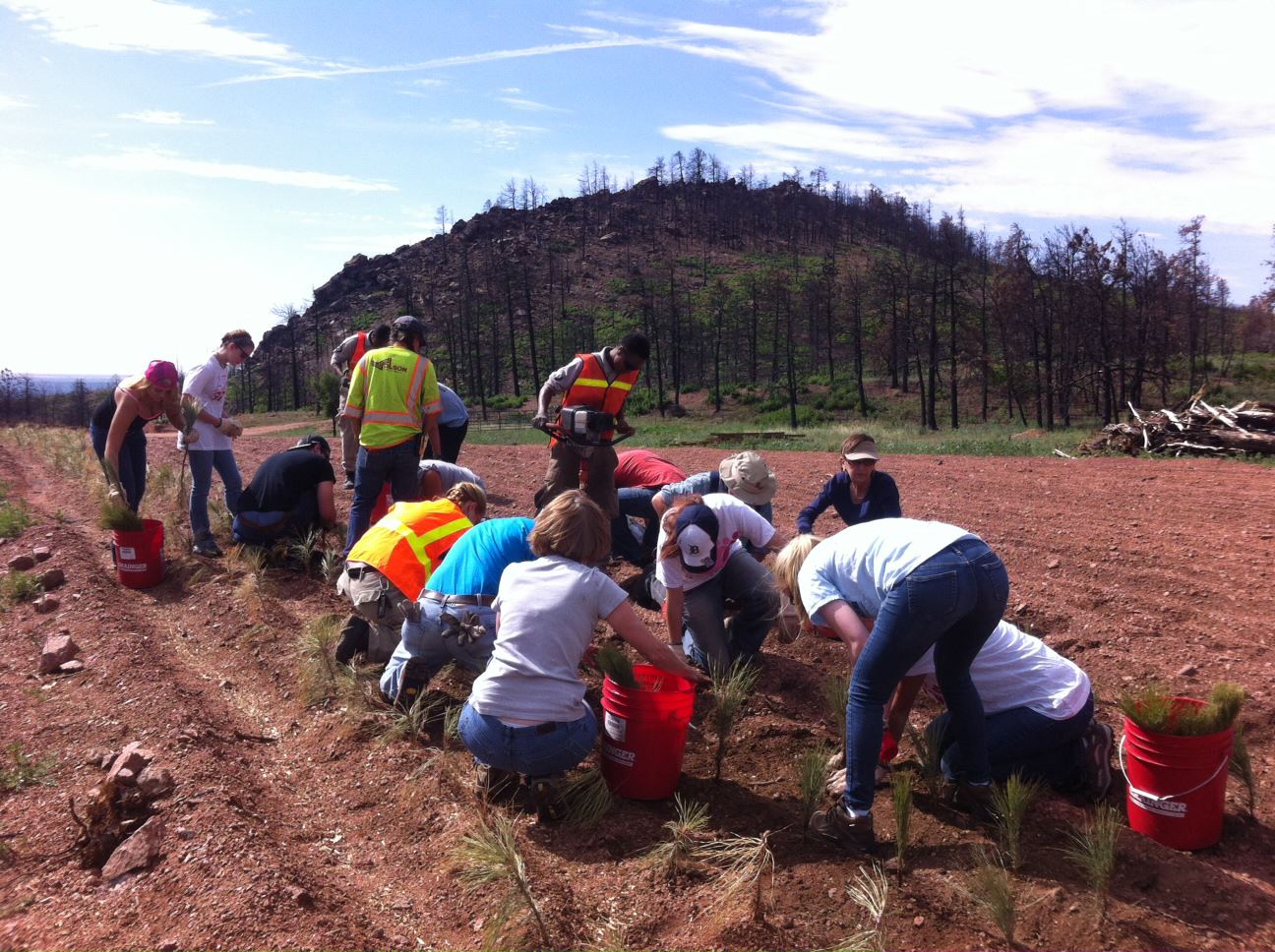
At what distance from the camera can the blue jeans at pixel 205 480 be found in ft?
23.2

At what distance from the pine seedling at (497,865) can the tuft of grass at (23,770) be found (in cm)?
194

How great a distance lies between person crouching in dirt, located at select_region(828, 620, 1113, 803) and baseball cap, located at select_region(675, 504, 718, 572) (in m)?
1.19

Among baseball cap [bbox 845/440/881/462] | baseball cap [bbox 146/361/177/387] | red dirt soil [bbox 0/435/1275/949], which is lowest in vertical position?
red dirt soil [bbox 0/435/1275/949]

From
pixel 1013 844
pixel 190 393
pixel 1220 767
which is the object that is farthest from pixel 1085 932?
pixel 190 393

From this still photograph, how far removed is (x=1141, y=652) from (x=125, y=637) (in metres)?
5.69

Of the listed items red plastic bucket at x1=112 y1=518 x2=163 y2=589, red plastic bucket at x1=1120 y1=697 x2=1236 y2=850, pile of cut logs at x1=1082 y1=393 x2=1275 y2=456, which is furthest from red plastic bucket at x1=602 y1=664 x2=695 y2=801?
pile of cut logs at x1=1082 y1=393 x2=1275 y2=456

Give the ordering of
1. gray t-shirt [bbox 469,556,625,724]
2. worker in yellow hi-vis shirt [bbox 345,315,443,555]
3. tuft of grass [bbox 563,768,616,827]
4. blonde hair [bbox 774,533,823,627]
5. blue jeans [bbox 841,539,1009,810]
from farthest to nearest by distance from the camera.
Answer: worker in yellow hi-vis shirt [bbox 345,315,443,555]
blonde hair [bbox 774,533,823,627]
tuft of grass [bbox 563,768,616,827]
gray t-shirt [bbox 469,556,625,724]
blue jeans [bbox 841,539,1009,810]

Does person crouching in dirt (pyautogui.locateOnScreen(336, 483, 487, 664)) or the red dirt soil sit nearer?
the red dirt soil

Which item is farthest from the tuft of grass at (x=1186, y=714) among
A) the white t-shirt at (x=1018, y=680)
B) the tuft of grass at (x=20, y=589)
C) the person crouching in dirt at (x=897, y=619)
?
the tuft of grass at (x=20, y=589)

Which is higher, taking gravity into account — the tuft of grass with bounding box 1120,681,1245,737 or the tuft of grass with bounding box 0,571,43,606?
the tuft of grass with bounding box 1120,681,1245,737

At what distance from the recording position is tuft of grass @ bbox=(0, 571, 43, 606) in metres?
6.36

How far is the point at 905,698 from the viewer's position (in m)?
3.55

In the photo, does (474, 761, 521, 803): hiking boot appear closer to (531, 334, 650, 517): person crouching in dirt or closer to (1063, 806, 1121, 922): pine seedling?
(1063, 806, 1121, 922): pine seedling

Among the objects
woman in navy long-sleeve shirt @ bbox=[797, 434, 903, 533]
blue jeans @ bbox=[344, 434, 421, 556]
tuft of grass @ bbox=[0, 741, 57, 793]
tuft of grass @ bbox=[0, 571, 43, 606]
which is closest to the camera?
tuft of grass @ bbox=[0, 741, 57, 793]
